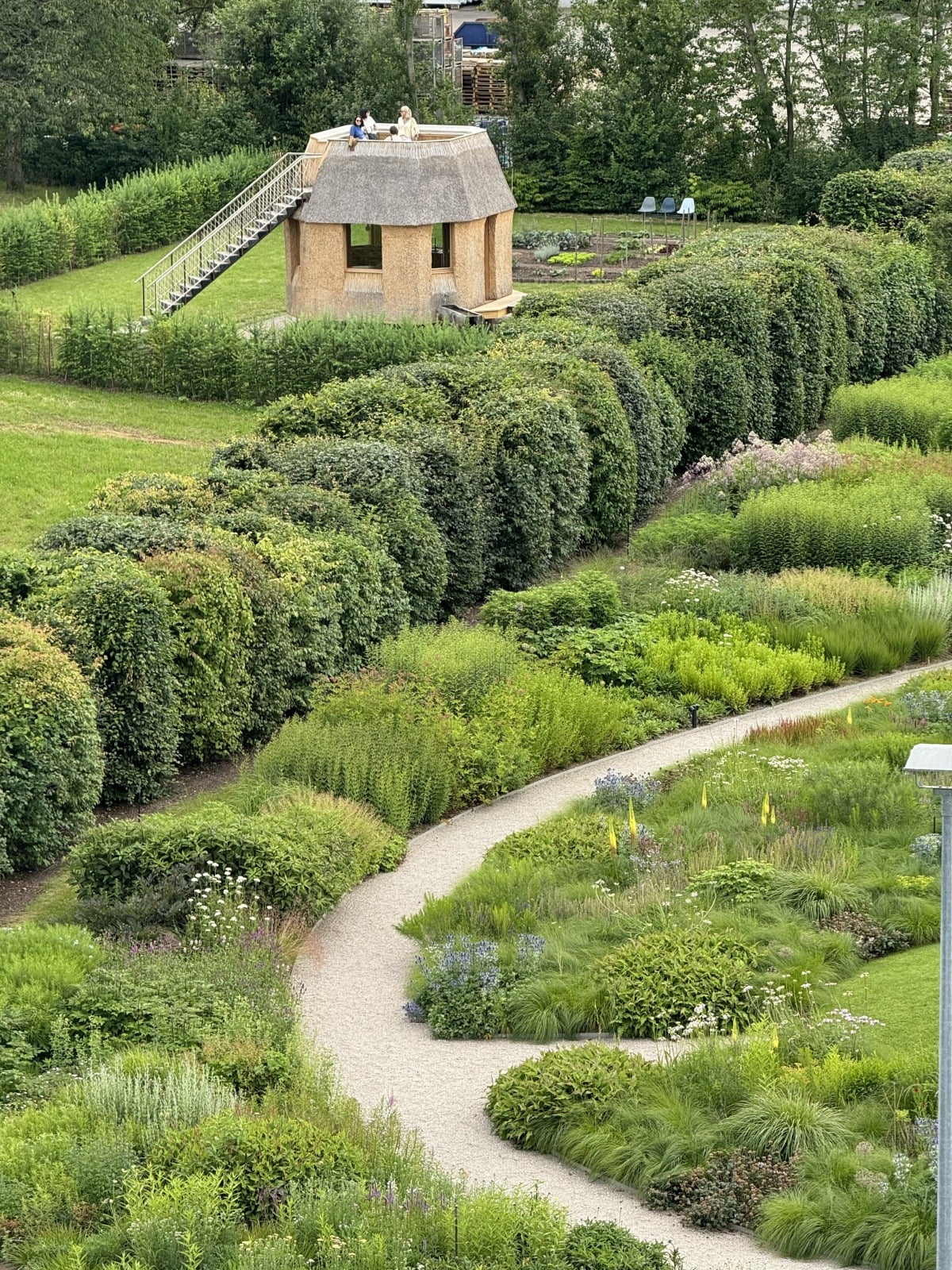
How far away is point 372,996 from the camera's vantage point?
1422 cm

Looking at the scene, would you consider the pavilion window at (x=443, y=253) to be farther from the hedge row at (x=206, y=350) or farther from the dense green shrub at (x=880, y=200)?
the dense green shrub at (x=880, y=200)

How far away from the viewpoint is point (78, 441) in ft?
107

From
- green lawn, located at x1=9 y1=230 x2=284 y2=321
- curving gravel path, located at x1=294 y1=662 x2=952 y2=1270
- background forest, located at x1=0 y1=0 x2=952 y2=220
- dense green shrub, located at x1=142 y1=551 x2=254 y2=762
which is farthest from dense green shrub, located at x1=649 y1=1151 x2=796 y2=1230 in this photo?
background forest, located at x1=0 y1=0 x2=952 y2=220

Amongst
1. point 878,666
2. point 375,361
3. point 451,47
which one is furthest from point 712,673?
point 451,47

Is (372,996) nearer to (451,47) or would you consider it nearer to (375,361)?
(375,361)

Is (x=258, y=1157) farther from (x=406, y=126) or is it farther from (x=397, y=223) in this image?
(x=406, y=126)

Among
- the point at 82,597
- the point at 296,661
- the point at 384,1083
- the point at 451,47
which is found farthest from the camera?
the point at 451,47

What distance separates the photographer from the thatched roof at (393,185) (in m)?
39.8

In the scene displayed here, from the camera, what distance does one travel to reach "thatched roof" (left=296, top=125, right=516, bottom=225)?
131ft

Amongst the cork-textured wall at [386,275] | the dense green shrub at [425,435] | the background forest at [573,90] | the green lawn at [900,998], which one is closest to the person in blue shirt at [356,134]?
the cork-textured wall at [386,275]

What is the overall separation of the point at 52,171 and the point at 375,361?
2740cm

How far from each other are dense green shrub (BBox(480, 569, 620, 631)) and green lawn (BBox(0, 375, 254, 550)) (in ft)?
26.1

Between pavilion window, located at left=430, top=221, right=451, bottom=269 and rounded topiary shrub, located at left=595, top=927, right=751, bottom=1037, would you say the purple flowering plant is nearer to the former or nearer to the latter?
rounded topiary shrub, located at left=595, top=927, right=751, bottom=1037

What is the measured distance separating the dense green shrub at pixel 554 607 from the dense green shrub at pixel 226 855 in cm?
601
